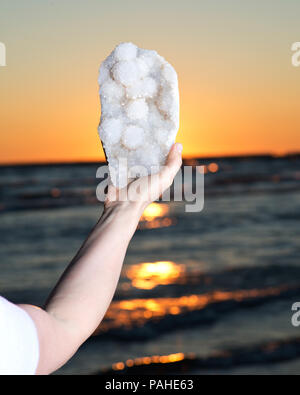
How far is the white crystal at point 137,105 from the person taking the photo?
210 cm

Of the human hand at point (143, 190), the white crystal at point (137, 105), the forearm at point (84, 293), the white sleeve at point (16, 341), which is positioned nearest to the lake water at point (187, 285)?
the white crystal at point (137, 105)

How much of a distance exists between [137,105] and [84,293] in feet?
2.85

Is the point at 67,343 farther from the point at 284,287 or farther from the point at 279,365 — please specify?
the point at 284,287

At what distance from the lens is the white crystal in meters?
2.10

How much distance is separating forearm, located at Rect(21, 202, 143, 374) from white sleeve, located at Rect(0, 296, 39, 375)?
0.13 ft

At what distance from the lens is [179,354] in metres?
6.01

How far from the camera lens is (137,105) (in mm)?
2119

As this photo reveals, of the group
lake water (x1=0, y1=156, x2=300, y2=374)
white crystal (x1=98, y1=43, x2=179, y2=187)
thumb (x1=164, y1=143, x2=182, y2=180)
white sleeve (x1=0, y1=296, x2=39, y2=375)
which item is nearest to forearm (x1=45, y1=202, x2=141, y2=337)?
white sleeve (x1=0, y1=296, x2=39, y2=375)

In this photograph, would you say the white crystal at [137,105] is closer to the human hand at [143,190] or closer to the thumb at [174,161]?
the thumb at [174,161]

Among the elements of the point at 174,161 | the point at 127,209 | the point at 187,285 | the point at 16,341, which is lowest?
the point at 187,285

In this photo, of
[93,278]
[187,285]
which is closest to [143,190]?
[93,278]

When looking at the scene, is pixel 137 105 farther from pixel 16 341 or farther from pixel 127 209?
pixel 16 341

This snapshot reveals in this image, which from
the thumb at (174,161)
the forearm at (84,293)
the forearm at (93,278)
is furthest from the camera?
the thumb at (174,161)

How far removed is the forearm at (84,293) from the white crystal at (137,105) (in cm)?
46
